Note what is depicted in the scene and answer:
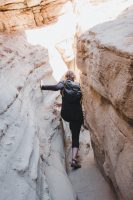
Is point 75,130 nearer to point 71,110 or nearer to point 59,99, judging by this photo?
point 71,110

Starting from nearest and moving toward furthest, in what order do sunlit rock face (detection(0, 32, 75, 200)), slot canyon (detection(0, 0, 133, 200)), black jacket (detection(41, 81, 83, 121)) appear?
sunlit rock face (detection(0, 32, 75, 200)) < slot canyon (detection(0, 0, 133, 200)) < black jacket (detection(41, 81, 83, 121))

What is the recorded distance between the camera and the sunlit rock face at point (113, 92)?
3061 millimetres

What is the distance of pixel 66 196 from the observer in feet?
12.9

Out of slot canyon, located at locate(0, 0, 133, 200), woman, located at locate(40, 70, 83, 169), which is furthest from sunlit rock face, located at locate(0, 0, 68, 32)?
woman, located at locate(40, 70, 83, 169)

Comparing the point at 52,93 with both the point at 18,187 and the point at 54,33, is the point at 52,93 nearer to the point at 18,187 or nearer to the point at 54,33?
the point at 54,33

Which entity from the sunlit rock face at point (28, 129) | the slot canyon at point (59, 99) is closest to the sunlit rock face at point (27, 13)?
the slot canyon at point (59, 99)

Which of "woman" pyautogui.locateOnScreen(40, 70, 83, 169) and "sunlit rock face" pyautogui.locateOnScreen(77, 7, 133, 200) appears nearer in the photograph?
"sunlit rock face" pyautogui.locateOnScreen(77, 7, 133, 200)

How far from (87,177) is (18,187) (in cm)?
251

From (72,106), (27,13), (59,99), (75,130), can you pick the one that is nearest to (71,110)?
(72,106)

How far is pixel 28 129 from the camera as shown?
13.3 feet

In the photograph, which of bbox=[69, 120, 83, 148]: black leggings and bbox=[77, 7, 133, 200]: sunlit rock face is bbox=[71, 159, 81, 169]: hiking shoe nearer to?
bbox=[69, 120, 83, 148]: black leggings

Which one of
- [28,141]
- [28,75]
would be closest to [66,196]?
[28,141]

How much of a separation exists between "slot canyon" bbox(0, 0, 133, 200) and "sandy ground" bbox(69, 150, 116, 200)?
16mm

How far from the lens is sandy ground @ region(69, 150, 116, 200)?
467 centimetres
